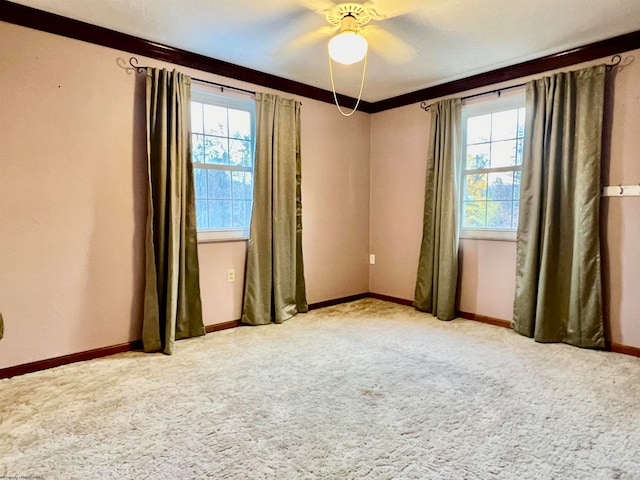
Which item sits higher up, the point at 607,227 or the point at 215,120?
the point at 215,120

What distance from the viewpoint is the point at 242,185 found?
3.63 metres

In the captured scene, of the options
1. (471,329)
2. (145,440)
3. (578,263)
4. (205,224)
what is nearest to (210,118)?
(205,224)

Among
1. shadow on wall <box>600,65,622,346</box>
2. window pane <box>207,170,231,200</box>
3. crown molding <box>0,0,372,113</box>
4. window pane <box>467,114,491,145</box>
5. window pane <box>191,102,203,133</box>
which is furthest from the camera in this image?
window pane <box>467,114,491,145</box>

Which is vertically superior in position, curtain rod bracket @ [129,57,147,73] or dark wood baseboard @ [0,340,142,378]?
curtain rod bracket @ [129,57,147,73]

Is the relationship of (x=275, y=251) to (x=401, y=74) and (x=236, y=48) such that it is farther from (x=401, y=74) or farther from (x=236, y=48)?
(x=401, y=74)

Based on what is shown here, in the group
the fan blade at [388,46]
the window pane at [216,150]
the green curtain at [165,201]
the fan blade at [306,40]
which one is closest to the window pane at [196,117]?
the window pane at [216,150]

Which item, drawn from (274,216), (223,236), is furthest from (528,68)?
(223,236)

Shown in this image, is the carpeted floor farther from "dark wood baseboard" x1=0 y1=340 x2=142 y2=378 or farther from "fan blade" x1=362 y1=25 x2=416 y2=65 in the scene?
"fan blade" x1=362 y1=25 x2=416 y2=65

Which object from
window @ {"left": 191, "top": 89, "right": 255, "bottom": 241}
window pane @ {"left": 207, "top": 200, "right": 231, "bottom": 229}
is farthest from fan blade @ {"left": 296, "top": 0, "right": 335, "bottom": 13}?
window pane @ {"left": 207, "top": 200, "right": 231, "bottom": 229}

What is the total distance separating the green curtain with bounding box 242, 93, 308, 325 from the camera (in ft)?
11.7

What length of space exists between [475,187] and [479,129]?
558 mm

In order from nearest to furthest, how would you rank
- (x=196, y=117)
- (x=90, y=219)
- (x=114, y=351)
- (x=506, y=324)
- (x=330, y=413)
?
1. (x=330, y=413)
2. (x=90, y=219)
3. (x=114, y=351)
4. (x=196, y=117)
5. (x=506, y=324)

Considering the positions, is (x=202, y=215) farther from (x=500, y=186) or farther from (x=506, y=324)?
(x=506, y=324)

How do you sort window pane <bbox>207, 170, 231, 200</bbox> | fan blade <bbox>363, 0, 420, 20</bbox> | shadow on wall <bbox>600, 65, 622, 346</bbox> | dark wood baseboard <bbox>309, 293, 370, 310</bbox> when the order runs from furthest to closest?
dark wood baseboard <bbox>309, 293, 370, 310</bbox>
window pane <bbox>207, 170, 231, 200</bbox>
shadow on wall <bbox>600, 65, 622, 346</bbox>
fan blade <bbox>363, 0, 420, 20</bbox>
